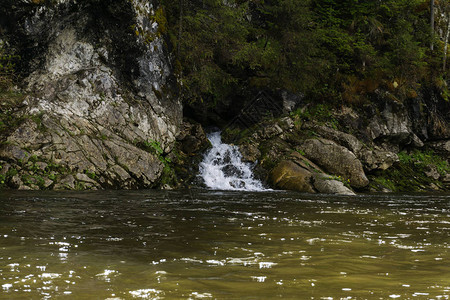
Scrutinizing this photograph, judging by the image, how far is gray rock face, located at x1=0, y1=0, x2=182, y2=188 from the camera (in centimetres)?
1296

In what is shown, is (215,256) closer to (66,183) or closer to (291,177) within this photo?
(66,183)

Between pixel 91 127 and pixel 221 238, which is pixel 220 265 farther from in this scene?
pixel 91 127

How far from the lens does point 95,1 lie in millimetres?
16047

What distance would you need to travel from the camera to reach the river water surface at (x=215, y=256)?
2924 mm

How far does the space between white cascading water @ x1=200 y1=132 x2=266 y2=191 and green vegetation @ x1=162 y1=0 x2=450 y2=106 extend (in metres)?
3.08

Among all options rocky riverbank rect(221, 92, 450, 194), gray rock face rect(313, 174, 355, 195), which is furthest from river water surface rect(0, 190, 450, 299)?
rocky riverbank rect(221, 92, 450, 194)

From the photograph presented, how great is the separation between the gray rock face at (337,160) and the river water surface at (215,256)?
36.6ft

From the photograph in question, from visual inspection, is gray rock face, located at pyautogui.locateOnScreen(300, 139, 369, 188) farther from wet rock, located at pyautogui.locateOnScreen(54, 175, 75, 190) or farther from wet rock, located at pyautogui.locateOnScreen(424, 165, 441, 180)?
wet rock, located at pyautogui.locateOnScreen(54, 175, 75, 190)

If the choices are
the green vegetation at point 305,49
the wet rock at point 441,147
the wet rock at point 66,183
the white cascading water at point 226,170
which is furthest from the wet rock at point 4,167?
the wet rock at point 441,147

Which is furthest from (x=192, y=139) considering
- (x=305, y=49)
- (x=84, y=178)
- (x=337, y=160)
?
(x=305, y=49)

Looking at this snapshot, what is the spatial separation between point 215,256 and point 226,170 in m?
13.6

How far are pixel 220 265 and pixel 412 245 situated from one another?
2612 mm

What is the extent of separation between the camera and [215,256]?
4.08m

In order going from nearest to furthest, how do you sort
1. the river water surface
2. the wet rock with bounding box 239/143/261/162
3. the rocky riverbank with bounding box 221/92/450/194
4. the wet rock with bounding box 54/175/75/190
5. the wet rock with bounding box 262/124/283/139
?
the river water surface → the wet rock with bounding box 54/175/75/190 → the rocky riverbank with bounding box 221/92/450/194 → the wet rock with bounding box 239/143/261/162 → the wet rock with bounding box 262/124/283/139
